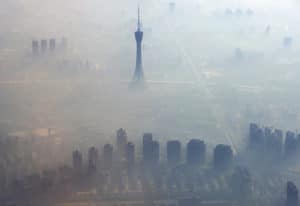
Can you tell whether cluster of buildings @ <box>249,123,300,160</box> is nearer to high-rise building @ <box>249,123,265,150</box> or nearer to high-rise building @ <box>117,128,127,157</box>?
high-rise building @ <box>249,123,265,150</box>

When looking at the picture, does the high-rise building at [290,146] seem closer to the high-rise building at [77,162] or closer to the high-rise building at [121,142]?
the high-rise building at [121,142]

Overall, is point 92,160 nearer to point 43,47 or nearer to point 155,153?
point 155,153

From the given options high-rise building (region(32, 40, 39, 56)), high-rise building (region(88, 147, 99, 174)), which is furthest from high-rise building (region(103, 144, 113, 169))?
high-rise building (region(32, 40, 39, 56))

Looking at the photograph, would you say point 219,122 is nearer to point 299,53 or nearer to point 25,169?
point 25,169

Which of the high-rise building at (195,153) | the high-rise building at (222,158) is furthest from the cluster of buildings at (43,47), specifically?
the high-rise building at (222,158)

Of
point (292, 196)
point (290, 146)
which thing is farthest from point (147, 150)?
point (292, 196)

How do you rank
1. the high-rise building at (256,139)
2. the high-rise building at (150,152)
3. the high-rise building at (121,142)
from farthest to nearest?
1. the high-rise building at (256,139)
2. the high-rise building at (121,142)
3. the high-rise building at (150,152)

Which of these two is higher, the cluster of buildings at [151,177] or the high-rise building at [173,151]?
the high-rise building at [173,151]
